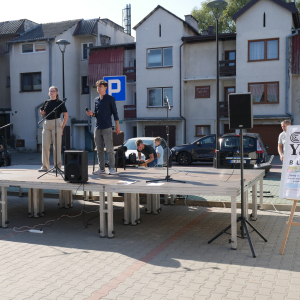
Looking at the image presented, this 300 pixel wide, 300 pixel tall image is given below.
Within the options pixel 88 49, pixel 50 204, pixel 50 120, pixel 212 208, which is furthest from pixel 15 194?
pixel 88 49

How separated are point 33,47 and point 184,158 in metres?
19.8

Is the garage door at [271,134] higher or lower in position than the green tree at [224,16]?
lower

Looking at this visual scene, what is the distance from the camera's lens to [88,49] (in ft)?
120

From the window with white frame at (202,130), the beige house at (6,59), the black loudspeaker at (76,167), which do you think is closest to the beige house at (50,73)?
the beige house at (6,59)

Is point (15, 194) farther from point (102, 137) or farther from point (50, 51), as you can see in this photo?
point (50, 51)

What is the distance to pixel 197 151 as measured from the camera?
72.6 feet

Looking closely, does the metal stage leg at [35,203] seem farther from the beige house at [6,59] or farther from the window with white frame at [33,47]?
the beige house at [6,59]

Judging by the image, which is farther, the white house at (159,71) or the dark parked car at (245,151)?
the white house at (159,71)

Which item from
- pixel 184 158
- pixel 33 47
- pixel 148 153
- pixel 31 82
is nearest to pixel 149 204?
pixel 148 153

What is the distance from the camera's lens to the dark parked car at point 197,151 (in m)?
21.9

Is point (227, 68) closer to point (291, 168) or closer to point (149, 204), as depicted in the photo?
point (149, 204)

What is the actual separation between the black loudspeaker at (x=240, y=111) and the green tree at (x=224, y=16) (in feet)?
125

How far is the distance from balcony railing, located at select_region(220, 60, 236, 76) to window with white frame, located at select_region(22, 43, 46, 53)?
15.2m

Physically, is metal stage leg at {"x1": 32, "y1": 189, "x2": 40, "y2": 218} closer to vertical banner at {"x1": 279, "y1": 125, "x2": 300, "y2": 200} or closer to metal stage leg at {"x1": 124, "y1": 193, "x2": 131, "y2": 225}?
metal stage leg at {"x1": 124, "y1": 193, "x2": 131, "y2": 225}
